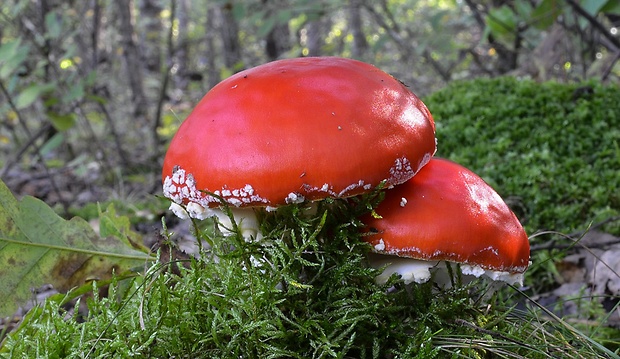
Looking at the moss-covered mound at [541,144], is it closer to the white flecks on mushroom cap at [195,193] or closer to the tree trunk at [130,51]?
the white flecks on mushroom cap at [195,193]

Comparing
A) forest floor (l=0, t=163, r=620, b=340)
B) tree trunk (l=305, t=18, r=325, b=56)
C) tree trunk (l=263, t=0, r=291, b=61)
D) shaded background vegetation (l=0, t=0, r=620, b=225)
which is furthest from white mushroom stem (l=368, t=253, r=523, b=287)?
tree trunk (l=305, t=18, r=325, b=56)

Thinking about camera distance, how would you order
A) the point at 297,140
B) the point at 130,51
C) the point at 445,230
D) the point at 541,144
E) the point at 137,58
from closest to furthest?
1. the point at 297,140
2. the point at 445,230
3. the point at 541,144
4. the point at 130,51
5. the point at 137,58

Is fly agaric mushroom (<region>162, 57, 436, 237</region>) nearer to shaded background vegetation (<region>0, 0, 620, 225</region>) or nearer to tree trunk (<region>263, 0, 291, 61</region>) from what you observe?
shaded background vegetation (<region>0, 0, 620, 225</region>)

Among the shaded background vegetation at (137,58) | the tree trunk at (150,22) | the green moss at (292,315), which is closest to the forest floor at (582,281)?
the green moss at (292,315)

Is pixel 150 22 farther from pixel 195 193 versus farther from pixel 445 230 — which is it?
pixel 445 230

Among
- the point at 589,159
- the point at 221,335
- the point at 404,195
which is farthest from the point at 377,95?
the point at 589,159

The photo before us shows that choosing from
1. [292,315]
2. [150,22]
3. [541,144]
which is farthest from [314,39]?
[292,315]
